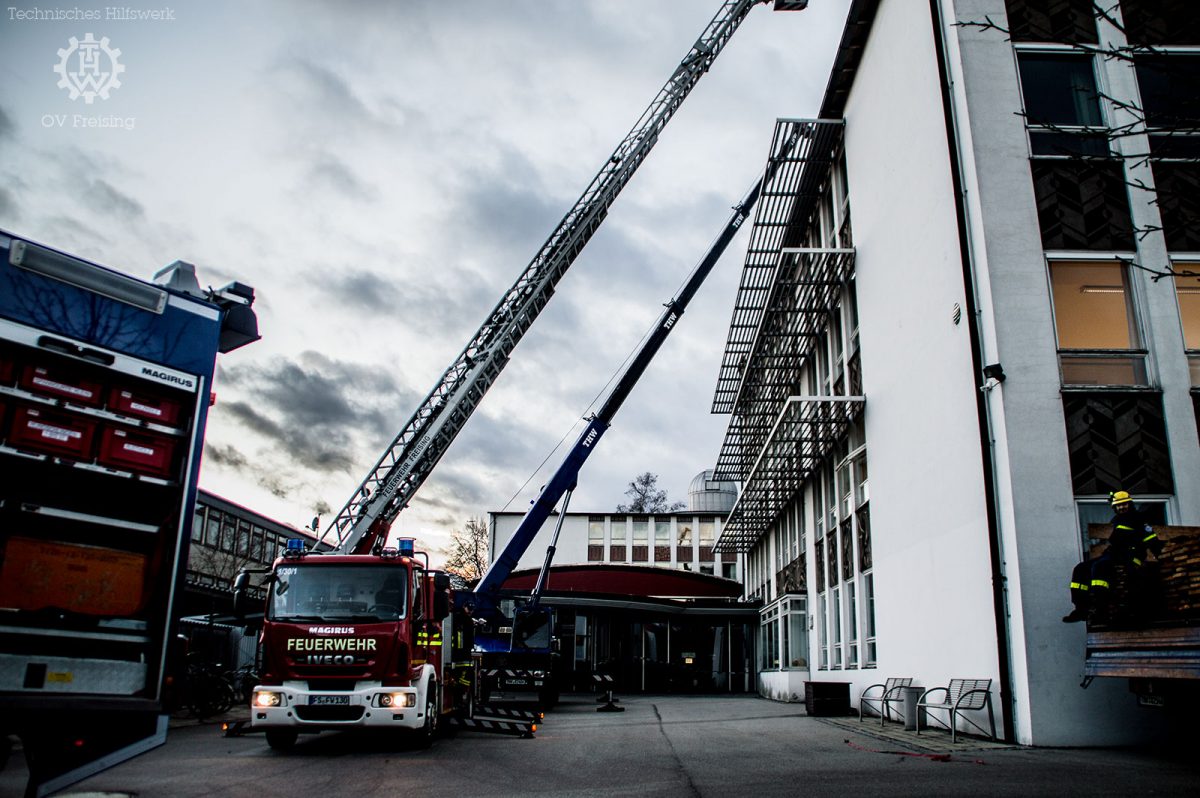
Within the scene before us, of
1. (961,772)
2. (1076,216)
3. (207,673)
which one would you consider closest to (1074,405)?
(1076,216)

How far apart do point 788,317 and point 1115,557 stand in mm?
13917

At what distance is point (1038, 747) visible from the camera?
36.2 ft

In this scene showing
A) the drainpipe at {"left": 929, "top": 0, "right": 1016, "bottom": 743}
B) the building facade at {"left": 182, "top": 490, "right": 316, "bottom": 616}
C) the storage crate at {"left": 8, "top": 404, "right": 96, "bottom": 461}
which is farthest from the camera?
the building facade at {"left": 182, "top": 490, "right": 316, "bottom": 616}

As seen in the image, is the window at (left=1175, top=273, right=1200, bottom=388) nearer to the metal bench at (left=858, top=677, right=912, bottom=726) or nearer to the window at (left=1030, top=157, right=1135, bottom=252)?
the window at (left=1030, top=157, right=1135, bottom=252)

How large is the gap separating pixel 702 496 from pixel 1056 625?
51846 mm

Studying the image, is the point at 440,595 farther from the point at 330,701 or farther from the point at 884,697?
the point at 884,697

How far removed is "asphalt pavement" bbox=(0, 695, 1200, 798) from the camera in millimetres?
7871

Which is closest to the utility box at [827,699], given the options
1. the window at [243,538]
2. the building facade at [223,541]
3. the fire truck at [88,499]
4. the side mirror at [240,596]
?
the side mirror at [240,596]

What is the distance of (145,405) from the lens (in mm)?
6586

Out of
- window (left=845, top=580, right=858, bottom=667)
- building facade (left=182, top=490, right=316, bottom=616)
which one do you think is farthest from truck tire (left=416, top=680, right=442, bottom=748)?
building facade (left=182, top=490, right=316, bottom=616)

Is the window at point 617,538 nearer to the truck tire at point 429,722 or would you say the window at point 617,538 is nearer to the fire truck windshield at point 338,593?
the truck tire at point 429,722

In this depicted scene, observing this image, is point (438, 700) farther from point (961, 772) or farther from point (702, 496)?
point (702, 496)

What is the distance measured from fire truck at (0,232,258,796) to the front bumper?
4.57 metres

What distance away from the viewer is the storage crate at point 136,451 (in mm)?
6273
